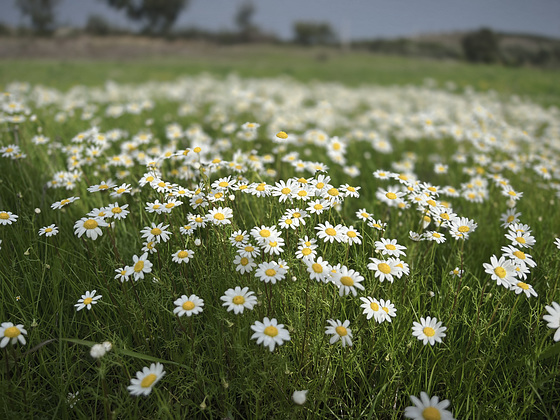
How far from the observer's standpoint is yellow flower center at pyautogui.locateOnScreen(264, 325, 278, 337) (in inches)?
56.0

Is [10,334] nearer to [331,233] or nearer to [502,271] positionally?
[331,233]

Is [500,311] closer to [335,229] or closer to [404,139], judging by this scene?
[335,229]

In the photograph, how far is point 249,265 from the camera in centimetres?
171

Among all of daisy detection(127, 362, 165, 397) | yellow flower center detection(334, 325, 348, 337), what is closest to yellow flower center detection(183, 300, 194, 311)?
daisy detection(127, 362, 165, 397)

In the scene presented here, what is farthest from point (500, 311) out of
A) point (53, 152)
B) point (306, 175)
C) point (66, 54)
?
point (66, 54)

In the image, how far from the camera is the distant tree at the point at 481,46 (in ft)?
112

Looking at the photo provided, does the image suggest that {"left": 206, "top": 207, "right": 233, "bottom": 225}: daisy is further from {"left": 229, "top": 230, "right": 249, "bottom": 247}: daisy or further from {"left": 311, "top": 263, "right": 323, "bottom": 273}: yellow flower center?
{"left": 311, "top": 263, "right": 323, "bottom": 273}: yellow flower center

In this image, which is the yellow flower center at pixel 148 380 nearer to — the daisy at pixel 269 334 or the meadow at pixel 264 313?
the meadow at pixel 264 313

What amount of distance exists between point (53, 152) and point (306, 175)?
2671mm

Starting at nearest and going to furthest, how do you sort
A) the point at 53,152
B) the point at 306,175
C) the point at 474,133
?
1. the point at 53,152
2. the point at 306,175
3. the point at 474,133

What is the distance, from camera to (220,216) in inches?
72.9

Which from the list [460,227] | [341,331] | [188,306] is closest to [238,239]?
[188,306]

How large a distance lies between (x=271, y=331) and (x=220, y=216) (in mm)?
697

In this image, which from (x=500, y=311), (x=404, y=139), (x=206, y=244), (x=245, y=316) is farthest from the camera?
(x=404, y=139)
